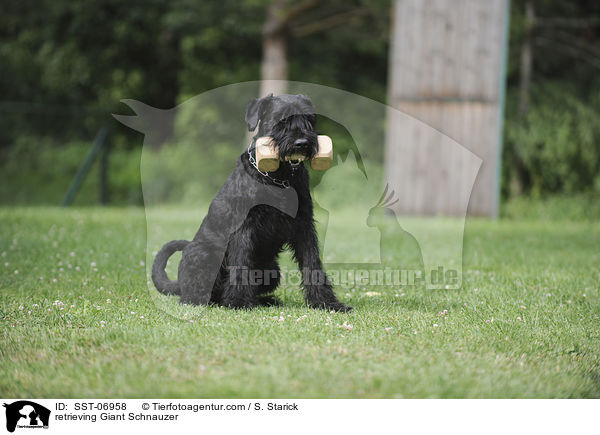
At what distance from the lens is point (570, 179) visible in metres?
13.4

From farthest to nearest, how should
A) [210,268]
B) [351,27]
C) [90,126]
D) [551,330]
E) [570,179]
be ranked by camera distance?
1. [351,27]
2. [90,126]
3. [570,179]
4. [210,268]
5. [551,330]

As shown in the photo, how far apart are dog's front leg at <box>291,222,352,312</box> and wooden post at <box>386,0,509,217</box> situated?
26.3ft

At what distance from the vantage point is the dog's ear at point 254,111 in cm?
409

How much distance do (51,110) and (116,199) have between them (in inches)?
115

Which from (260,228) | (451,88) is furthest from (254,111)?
(451,88)

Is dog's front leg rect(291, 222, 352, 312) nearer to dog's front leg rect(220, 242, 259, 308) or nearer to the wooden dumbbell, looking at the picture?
dog's front leg rect(220, 242, 259, 308)

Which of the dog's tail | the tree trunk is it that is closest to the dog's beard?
the dog's tail

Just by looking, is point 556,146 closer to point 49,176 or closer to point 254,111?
point 254,111

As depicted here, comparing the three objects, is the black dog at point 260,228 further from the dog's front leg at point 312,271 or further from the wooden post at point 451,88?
the wooden post at point 451,88


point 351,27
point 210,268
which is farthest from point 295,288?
point 351,27

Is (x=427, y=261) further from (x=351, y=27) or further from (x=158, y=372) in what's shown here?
(x=351, y=27)

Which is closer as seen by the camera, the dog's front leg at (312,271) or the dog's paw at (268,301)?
the dog's front leg at (312,271)
